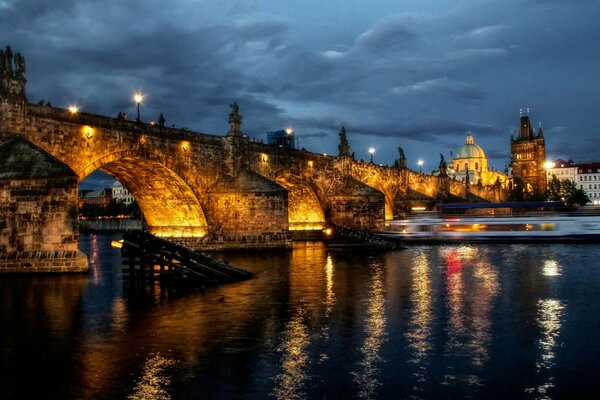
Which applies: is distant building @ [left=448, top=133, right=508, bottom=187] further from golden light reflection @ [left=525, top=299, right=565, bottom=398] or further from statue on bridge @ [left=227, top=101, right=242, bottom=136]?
golden light reflection @ [left=525, top=299, right=565, bottom=398]

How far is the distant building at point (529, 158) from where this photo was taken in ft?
547

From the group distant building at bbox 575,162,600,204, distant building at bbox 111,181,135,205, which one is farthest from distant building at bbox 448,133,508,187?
distant building at bbox 111,181,135,205

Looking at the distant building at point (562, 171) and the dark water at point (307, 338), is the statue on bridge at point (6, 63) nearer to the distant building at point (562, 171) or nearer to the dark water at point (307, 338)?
the dark water at point (307, 338)

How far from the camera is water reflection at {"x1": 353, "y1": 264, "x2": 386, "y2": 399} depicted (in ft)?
29.4

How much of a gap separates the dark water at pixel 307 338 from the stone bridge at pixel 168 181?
2.86 m

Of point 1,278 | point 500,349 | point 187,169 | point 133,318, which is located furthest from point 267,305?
point 187,169

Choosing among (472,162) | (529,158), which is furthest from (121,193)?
(529,158)

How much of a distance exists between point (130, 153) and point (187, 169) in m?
5.27

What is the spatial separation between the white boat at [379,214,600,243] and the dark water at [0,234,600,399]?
21.3 m

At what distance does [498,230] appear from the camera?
47.8 metres

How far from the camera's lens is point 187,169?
3597 cm

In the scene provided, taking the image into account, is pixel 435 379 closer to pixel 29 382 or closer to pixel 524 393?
pixel 524 393

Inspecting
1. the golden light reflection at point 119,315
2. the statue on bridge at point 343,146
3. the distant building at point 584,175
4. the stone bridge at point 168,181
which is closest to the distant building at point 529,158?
the distant building at point 584,175

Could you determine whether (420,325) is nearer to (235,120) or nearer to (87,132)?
(87,132)
